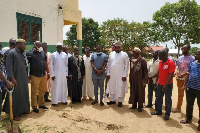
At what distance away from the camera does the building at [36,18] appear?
8.13 meters

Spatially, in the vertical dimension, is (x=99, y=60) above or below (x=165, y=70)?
above

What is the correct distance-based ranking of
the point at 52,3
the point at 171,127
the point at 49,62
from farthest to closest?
1. the point at 52,3
2. the point at 49,62
3. the point at 171,127

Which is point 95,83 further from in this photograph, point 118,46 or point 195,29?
point 195,29

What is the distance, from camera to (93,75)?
20.1ft

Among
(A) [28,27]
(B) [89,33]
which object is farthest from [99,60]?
(B) [89,33]

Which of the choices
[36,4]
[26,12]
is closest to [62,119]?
[26,12]

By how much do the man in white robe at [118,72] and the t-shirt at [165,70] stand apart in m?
1.27

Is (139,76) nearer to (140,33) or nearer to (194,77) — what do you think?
(194,77)

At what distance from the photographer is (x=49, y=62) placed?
6.61 m

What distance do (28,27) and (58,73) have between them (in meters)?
4.34

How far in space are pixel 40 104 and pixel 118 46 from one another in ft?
9.39

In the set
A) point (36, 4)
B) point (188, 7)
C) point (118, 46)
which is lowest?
point (118, 46)

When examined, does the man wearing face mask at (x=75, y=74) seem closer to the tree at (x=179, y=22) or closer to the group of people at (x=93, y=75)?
the group of people at (x=93, y=75)

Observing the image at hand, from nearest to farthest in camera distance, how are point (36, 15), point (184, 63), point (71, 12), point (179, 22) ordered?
point (184, 63), point (36, 15), point (71, 12), point (179, 22)
